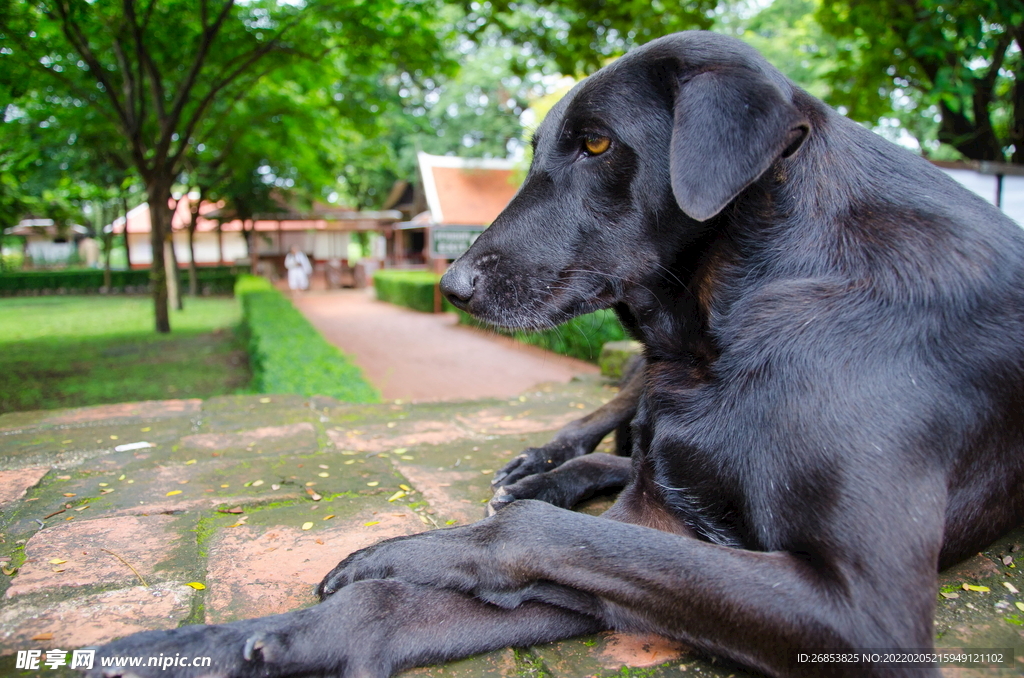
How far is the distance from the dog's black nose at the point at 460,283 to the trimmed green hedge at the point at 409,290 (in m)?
18.5

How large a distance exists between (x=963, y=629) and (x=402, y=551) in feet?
4.79

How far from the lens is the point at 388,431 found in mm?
3932

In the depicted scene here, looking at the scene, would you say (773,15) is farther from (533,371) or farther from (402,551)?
(402,551)

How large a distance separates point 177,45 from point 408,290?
1200 centimetres

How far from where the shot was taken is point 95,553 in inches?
86.3

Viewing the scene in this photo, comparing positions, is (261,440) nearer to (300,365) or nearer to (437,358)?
(300,365)

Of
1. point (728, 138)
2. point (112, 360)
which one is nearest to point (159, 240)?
point (112, 360)

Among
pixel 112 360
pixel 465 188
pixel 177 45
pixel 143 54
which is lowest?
pixel 112 360

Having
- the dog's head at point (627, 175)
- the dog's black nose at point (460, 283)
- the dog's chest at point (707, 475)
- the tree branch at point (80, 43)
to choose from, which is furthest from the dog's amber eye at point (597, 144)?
the tree branch at point (80, 43)

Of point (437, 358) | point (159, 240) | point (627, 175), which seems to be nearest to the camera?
point (627, 175)

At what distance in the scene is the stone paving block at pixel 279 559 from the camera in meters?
1.89

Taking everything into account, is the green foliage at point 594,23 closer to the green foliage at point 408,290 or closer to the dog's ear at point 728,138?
the dog's ear at point 728,138

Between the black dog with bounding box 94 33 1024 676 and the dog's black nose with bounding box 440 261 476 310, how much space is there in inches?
5.8

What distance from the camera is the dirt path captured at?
9.91m
